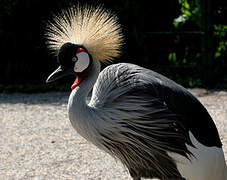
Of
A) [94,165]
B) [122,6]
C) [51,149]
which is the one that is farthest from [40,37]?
[94,165]

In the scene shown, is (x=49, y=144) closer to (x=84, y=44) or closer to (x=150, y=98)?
(x=84, y=44)

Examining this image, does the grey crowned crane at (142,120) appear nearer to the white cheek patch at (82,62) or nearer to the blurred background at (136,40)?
the white cheek patch at (82,62)

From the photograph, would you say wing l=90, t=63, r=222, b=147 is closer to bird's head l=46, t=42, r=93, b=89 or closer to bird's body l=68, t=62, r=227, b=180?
bird's body l=68, t=62, r=227, b=180

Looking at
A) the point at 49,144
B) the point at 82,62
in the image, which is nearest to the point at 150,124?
the point at 82,62

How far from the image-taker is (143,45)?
264 inches

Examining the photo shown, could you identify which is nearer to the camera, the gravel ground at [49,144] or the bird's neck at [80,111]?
the bird's neck at [80,111]

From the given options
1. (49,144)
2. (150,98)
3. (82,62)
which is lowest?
(49,144)

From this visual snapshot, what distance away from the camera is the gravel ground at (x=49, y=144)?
320 cm

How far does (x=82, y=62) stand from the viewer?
2.45 metres

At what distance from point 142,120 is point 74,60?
19.8 inches

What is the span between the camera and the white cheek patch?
8.02 ft

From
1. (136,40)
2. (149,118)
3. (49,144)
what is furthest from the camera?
(136,40)

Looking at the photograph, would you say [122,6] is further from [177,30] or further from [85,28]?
[85,28]

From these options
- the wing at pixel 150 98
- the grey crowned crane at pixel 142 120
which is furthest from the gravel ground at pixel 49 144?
the wing at pixel 150 98
